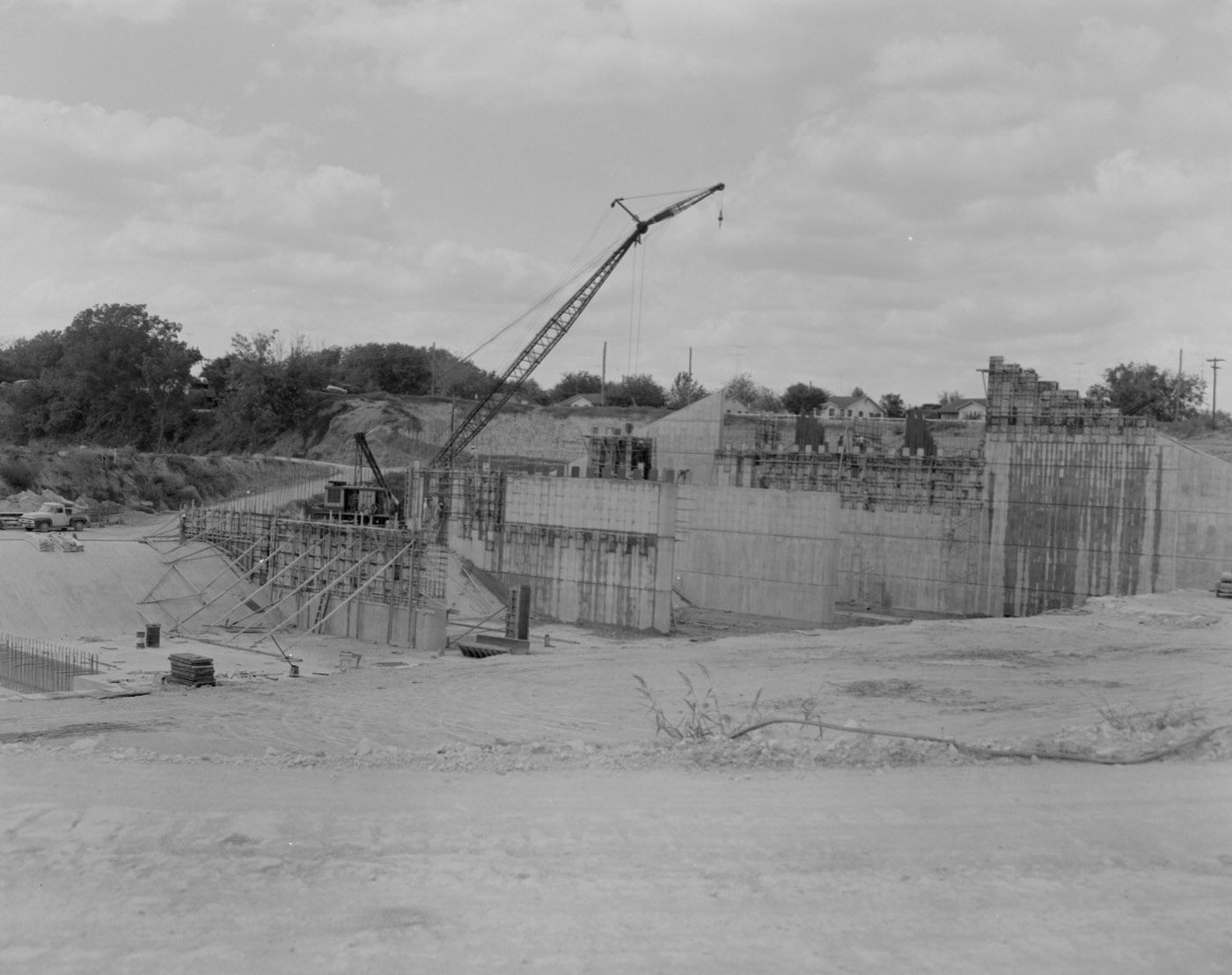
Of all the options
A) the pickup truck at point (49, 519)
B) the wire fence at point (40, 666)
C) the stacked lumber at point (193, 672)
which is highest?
the pickup truck at point (49, 519)

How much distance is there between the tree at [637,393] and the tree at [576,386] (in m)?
3.09

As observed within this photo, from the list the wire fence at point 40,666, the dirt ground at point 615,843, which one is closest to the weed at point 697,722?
the dirt ground at point 615,843

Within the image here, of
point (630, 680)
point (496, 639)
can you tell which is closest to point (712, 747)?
point (630, 680)

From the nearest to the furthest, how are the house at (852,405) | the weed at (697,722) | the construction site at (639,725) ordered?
1. the construction site at (639,725)
2. the weed at (697,722)
3. the house at (852,405)

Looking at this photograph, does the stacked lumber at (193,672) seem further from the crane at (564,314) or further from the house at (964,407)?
the house at (964,407)

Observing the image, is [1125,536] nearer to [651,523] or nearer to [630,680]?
[651,523]

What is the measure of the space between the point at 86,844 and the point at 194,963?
2.93m

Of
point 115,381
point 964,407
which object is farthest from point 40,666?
point 964,407

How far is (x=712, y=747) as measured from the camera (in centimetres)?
1444

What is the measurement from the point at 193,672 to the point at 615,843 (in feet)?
53.3

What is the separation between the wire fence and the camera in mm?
26609

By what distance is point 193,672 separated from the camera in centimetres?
2483

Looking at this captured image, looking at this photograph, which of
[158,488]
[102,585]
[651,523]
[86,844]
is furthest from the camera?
[158,488]

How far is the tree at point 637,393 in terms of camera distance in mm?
109312
